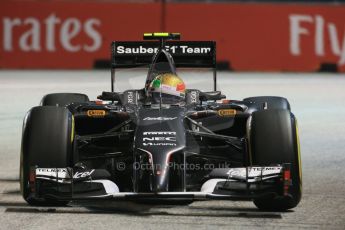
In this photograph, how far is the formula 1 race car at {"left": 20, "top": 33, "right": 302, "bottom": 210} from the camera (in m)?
8.26

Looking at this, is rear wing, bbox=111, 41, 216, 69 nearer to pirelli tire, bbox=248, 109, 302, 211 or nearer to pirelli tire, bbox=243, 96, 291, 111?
pirelli tire, bbox=243, 96, 291, 111

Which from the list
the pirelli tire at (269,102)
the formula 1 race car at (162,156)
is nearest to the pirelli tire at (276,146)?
the formula 1 race car at (162,156)

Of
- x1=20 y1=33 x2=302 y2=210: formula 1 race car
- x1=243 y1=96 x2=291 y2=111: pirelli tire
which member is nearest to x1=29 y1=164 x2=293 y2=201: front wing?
x1=20 y1=33 x2=302 y2=210: formula 1 race car

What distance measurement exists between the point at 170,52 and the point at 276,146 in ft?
11.5

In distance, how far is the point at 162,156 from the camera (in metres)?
8.30

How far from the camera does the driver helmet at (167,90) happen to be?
32.4ft

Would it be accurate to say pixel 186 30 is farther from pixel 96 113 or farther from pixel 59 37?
pixel 96 113

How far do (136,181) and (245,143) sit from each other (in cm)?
116

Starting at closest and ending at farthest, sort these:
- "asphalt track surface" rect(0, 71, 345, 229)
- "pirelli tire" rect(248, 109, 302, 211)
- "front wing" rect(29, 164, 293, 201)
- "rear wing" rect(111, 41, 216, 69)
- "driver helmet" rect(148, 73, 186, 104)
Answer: "asphalt track surface" rect(0, 71, 345, 229), "front wing" rect(29, 164, 293, 201), "pirelli tire" rect(248, 109, 302, 211), "driver helmet" rect(148, 73, 186, 104), "rear wing" rect(111, 41, 216, 69)

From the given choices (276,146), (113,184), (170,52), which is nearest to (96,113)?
(113,184)

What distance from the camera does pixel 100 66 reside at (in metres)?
26.0

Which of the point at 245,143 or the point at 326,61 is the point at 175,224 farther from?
the point at 326,61

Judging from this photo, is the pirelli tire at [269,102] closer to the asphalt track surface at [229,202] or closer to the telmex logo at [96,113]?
the asphalt track surface at [229,202]

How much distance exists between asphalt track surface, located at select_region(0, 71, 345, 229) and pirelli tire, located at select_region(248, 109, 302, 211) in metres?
0.12
